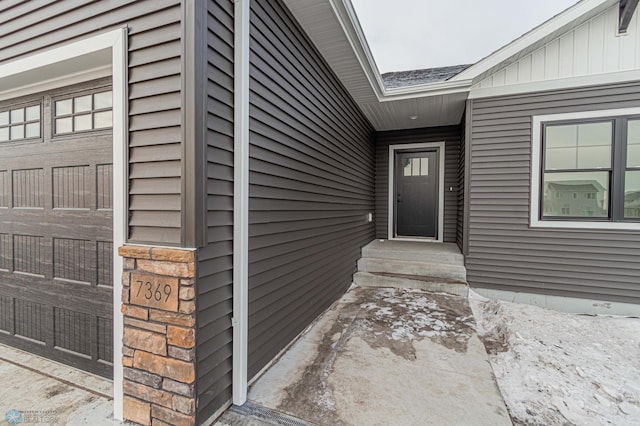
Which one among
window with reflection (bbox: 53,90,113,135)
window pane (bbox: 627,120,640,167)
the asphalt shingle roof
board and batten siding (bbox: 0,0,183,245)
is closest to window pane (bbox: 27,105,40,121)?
window with reflection (bbox: 53,90,113,135)

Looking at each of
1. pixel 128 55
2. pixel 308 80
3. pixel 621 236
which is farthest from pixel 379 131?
pixel 128 55

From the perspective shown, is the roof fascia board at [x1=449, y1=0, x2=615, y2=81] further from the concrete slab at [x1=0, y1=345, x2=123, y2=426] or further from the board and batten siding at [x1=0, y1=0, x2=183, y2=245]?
the concrete slab at [x1=0, y1=345, x2=123, y2=426]

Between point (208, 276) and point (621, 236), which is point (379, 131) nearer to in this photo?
point (621, 236)

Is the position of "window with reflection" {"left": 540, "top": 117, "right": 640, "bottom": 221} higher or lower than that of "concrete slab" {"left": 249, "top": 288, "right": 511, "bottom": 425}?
higher

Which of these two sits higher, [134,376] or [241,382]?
[134,376]

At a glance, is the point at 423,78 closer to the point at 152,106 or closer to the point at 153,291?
the point at 152,106

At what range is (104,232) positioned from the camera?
6.49ft

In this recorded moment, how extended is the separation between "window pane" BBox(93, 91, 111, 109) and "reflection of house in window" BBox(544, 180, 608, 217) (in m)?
4.75

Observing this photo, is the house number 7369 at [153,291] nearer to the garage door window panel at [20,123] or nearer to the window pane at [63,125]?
the window pane at [63,125]

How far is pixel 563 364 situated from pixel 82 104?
161 inches

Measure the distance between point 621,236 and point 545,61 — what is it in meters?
2.33

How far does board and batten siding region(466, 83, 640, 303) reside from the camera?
11.7 ft

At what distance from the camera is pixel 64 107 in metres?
2.14

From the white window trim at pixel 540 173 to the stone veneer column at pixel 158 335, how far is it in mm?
4197
